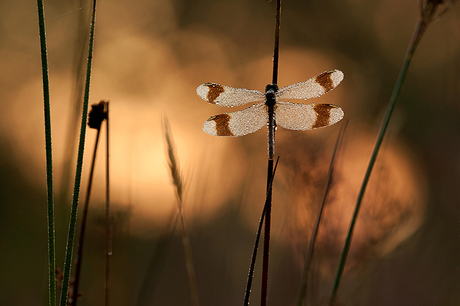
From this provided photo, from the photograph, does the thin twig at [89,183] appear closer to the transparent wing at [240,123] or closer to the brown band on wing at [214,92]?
the transparent wing at [240,123]

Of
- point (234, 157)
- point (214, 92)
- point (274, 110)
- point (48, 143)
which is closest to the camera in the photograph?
point (48, 143)

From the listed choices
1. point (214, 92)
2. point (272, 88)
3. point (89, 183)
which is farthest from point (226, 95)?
point (89, 183)

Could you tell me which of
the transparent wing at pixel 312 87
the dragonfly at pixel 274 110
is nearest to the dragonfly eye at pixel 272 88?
the dragonfly at pixel 274 110

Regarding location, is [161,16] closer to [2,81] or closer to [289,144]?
[2,81]

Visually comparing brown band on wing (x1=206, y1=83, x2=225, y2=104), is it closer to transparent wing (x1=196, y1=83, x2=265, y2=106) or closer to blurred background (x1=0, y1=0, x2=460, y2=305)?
transparent wing (x1=196, y1=83, x2=265, y2=106)

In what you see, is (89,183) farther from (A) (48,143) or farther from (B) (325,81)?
(B) (325,81)

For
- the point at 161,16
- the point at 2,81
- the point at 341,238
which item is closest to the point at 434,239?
the point at 341,238

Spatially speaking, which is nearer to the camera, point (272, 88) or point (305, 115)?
point (272, 88)
